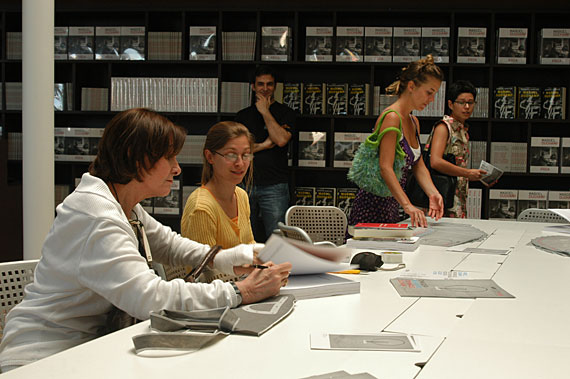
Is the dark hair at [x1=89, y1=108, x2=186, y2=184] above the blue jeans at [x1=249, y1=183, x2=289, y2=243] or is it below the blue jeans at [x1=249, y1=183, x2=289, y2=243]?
above

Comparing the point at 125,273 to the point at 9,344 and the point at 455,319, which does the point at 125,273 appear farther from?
the point at 455,319

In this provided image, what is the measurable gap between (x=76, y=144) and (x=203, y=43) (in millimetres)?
1432

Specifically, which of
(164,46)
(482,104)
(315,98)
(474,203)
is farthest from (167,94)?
(474,203)

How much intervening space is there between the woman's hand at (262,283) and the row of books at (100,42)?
4.26 meters

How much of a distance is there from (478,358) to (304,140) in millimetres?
4173

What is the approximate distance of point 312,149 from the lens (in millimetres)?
5203

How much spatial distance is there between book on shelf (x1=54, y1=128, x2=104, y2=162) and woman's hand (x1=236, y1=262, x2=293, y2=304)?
4273 millimetres

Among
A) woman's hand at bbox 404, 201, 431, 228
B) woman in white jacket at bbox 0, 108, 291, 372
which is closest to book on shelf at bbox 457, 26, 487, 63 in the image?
woman's hand at bbox 404, 201, 431, 228

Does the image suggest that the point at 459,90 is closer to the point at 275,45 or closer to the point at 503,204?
the point at 503,204

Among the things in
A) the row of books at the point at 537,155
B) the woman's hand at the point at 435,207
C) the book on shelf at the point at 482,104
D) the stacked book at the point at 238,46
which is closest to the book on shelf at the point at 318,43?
the stacked book at the point at 238,46

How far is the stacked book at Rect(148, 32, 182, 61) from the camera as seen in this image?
5.29 meters

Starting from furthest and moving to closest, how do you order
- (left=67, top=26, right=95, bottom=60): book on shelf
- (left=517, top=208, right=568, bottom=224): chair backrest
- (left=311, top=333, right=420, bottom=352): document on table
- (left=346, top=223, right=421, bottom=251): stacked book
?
(left=67, top=26, right=95, bottom=60): book on shelf < (left=517, top=208, right=568, bottom=224): chair backrest < (left=346, top=223, right=421, bottom=251): stacked book < (left=311, top=333, right=420, bottom=352): document on table

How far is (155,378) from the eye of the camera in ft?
3.20

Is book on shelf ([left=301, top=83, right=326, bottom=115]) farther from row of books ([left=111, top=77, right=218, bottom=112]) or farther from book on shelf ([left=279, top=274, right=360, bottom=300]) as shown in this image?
book on shelf ([left=279, top=274, right=360, bottom=300])
